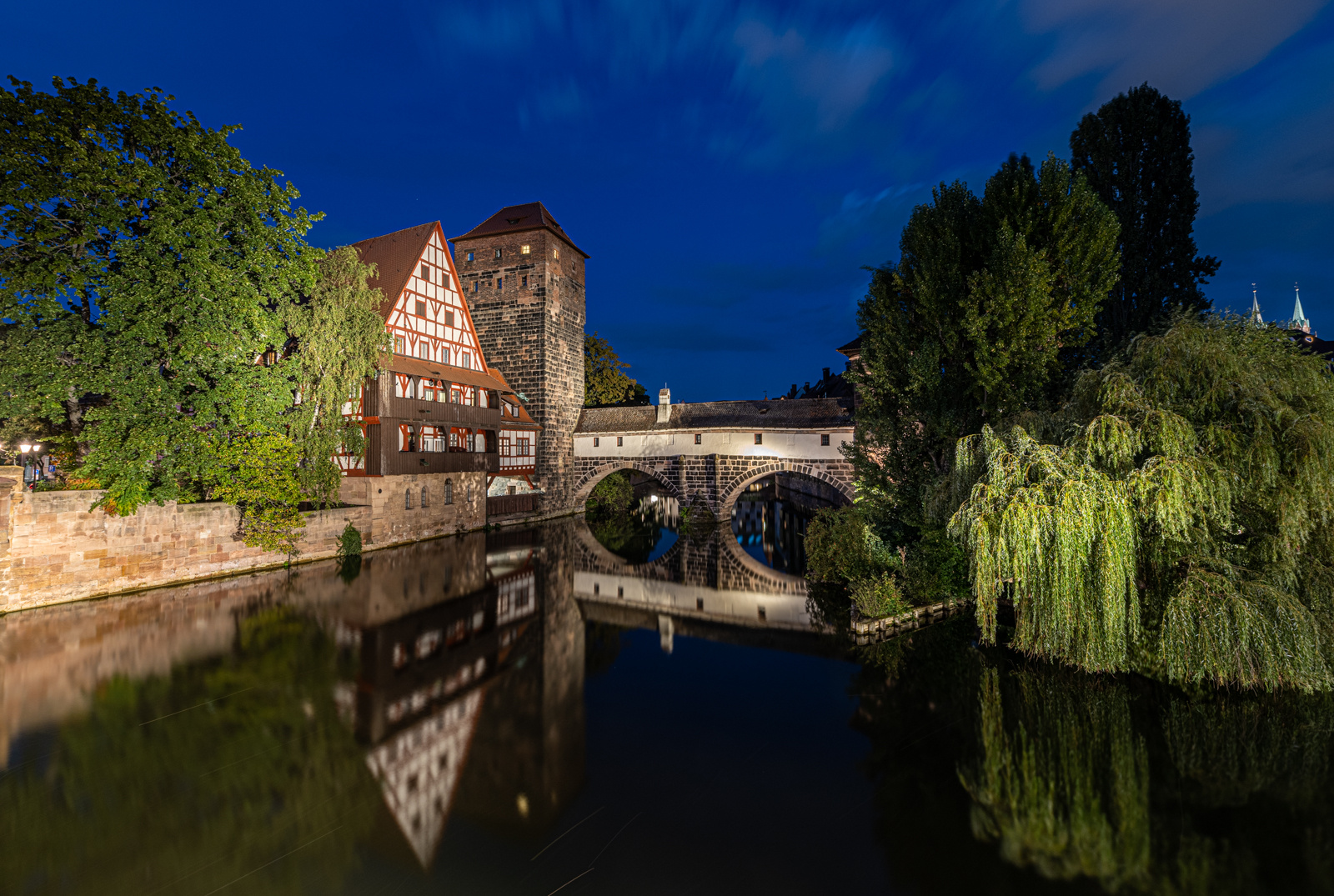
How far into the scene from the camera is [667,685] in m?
9.03

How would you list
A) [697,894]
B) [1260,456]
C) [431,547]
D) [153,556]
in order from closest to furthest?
[697,894] < [1260,456] < [153,556] < [431,547]

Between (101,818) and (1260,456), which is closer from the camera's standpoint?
(101,818)

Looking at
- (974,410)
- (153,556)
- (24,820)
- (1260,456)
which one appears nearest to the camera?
(24,820)

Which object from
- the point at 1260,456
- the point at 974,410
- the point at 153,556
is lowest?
the point at 153,556

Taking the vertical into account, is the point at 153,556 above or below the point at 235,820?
above

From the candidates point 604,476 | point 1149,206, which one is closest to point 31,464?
point 604,476

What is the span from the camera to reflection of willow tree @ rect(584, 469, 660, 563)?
71.8ft

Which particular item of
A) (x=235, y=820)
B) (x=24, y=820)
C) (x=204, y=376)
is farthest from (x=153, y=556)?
(x=235, y=820)

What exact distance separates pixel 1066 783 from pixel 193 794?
30.4 feet

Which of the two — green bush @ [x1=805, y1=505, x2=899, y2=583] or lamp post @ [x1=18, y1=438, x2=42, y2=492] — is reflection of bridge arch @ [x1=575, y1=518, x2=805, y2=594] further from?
lamp post @ [x1=18, y1=438, x2=42, y2=492]

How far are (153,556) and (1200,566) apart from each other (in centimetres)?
2043

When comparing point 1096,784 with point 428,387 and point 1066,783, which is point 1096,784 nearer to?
point 1066,783

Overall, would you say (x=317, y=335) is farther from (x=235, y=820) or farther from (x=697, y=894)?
(x=697, y=894)

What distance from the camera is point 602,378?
34.4m
